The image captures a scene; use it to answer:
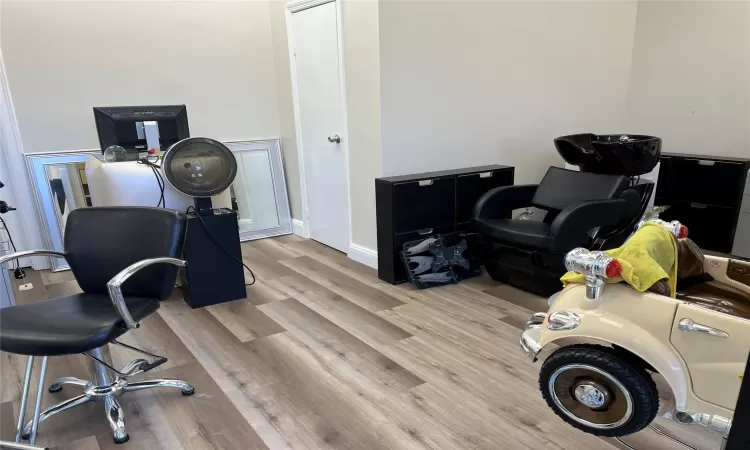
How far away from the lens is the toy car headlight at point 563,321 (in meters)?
1.55

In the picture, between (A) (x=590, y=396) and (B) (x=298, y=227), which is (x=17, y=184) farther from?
(A) (x=590, y=396)

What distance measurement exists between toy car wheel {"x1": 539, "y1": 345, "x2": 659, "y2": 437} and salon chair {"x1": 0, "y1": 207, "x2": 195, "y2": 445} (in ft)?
4.77

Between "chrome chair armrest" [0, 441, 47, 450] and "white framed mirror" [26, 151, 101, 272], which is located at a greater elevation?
"white framed mirror" [26, 151, 101, 272]

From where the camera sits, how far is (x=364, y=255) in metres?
3.67

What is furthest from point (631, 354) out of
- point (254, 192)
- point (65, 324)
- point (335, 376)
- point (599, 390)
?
point (254, 192)

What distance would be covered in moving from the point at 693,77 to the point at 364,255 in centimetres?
315

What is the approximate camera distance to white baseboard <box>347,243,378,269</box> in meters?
3.57

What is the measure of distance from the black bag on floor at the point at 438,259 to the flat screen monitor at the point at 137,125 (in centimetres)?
167

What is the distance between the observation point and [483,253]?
3.27 m

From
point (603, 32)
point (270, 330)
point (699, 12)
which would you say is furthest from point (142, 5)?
point (699, 12)

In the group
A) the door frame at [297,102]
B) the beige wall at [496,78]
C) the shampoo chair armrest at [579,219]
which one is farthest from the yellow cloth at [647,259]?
the door frame at [297,102]

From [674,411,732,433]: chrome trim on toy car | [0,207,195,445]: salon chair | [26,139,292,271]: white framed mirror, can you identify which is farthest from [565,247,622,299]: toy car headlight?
[26,139,292,271]: white framed mirror

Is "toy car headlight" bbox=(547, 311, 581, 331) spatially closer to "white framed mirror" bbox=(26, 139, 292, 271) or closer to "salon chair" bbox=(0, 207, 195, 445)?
"salon chair" bbox=(0, 207, 195, 445)

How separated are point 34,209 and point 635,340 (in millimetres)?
4170
